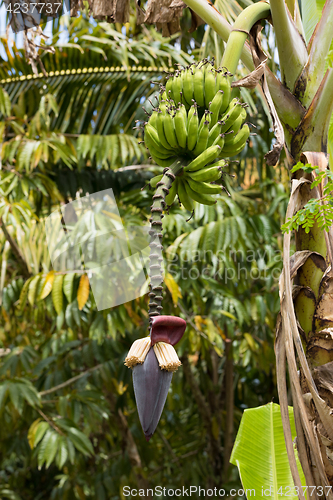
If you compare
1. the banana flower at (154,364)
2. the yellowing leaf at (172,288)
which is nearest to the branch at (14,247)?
the yellowing leaf at (172,288)

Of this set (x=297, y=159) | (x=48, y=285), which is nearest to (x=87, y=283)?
(x=48, y=285)

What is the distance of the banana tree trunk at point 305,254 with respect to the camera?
0.77 metres

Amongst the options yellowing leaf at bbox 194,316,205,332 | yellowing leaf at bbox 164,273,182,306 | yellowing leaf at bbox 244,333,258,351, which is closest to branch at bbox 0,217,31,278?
yellowing leaf at bbox 164,273,182,306

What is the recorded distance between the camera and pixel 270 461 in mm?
1118

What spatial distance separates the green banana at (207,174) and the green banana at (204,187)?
2cm

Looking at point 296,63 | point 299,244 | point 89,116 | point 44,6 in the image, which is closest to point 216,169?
point 299,244

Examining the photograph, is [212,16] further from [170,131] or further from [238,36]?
[170,131]

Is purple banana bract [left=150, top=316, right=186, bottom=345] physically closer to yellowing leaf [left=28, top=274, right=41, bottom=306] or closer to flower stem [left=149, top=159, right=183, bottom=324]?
flower stem [left=149, top=159, right=183, bottom=324]

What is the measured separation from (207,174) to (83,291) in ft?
3.99

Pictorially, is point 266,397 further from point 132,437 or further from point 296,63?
point 296,63

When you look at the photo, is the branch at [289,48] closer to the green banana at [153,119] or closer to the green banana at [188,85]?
the green banana at [188,85]

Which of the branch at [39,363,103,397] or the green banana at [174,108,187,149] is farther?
the branch at [39,363,103,397]

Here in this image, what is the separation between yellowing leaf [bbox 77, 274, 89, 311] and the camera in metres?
1.74

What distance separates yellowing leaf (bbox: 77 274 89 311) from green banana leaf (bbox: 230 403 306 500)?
835 millimetres
